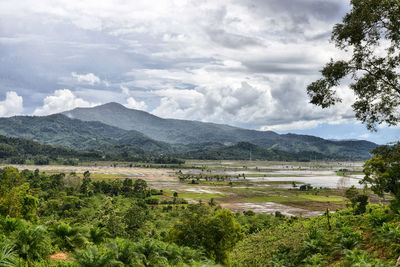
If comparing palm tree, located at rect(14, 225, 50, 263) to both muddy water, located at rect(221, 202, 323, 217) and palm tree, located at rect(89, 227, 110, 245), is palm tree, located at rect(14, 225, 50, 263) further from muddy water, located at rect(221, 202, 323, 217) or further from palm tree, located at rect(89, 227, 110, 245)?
muddy water, located at rect(221, 202, 323, 217)

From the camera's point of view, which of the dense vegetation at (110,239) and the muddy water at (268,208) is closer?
the dense vegetation at (110,239)

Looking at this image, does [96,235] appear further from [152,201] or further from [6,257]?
[152,201]

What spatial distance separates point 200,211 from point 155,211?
193 feet

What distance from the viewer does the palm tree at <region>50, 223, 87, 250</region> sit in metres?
17.0

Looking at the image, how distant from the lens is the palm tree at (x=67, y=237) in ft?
55.9

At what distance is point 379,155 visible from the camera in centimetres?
2142

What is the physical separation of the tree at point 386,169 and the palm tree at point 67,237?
21.0 m

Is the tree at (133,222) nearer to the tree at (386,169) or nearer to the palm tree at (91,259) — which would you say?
the tree at (386,169)

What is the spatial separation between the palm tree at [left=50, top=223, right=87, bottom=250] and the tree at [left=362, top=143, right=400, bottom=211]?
2102 centimetres

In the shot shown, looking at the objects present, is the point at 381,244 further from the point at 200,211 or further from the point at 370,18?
the point at 200,211

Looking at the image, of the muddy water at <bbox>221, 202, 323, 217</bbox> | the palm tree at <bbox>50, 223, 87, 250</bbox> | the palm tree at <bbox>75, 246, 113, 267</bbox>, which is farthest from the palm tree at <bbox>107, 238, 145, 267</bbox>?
the muddy water at <bbox>221, 202, 323, 217</bbox>

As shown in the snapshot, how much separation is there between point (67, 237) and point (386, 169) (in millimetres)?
22593

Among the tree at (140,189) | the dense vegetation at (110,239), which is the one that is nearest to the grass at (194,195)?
the tree at (140,189)

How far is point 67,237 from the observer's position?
17031 mm
